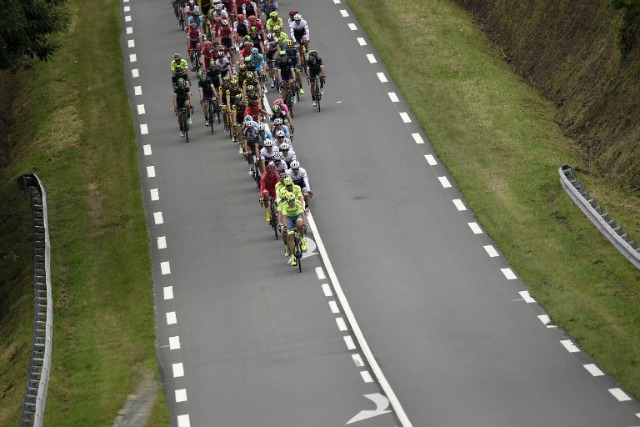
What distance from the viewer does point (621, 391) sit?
2723cm

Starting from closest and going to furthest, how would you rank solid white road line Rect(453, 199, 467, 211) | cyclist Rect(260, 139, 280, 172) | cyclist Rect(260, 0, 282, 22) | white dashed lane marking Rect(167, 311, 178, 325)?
white dashed lane marking Rect(167, 311, 178, 325), solid white road line Rect(453, 199, 467, 211), cyclist Rect(260, 139, 280, 172), cyclist Rect(260, 0, 282, 22)

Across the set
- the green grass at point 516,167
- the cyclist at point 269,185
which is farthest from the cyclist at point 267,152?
the green grass at point 516,167

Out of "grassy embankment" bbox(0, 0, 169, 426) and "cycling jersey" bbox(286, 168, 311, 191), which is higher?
"cycling jersey" bbox(286, 168, 311, 191)

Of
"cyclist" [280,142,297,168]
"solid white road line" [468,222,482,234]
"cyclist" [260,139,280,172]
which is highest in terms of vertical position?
"cyclist" [280,142,297,168]

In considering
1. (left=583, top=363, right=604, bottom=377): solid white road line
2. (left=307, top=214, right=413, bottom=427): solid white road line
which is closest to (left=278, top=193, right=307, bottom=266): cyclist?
(left=307, top=214, right=413, bottom=427): solid white road line

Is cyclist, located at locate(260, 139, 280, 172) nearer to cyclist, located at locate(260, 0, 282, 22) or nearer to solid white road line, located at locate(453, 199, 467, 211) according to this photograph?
solid white road line, located at locate(453, 199, 467, 211)

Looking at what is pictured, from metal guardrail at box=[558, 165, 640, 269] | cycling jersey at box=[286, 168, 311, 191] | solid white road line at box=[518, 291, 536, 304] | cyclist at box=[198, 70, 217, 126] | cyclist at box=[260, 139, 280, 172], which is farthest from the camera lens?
cyclist at box=[198, 70, 217, 126]

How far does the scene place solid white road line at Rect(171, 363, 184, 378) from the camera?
3009cm

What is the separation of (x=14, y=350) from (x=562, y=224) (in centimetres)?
1322

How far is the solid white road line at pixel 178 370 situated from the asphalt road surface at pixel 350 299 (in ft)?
0.21

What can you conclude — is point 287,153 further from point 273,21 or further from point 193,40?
point 193,40

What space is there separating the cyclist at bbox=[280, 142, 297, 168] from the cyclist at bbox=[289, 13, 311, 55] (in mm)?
9514

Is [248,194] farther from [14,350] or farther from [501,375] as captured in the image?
[501,375]

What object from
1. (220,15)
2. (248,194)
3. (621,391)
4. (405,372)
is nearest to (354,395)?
(405,372)
